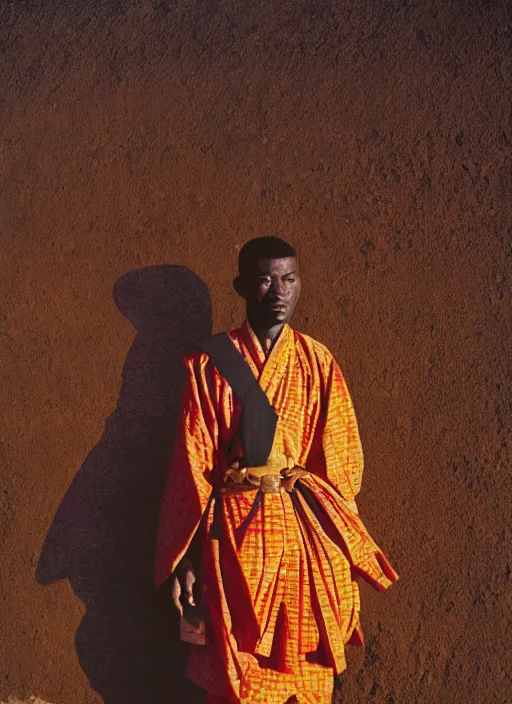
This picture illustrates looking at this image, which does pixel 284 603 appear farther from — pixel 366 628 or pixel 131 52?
pixel 131 52

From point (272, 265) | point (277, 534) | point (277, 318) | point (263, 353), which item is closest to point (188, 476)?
point (277, 534)

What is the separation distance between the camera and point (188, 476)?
3480 millimetres

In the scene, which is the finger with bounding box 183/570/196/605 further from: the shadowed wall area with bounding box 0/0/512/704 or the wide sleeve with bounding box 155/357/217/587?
the shadowed wall area with bounding box 0/0/512/704

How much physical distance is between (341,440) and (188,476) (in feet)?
1.97

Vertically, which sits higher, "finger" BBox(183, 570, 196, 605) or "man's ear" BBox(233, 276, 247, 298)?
"man's ear" BBox(233, 276, 247, 298)

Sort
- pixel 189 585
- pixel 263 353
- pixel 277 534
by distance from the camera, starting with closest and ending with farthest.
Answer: pixel 277 534
pixel 189 585
pixel 263 353

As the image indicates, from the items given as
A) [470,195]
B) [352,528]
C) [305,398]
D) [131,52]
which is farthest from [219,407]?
[131,52]

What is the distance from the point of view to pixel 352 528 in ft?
11.5

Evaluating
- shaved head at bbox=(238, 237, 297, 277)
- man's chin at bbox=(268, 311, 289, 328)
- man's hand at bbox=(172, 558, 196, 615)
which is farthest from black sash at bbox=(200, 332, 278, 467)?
man's hand at bbox=(172, 558, 196, 615)

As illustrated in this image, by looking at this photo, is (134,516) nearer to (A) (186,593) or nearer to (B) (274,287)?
(A) (186,593)

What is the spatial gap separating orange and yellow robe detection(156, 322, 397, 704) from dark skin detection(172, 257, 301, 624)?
0.06 m

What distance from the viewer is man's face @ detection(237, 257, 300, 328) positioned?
3520mm

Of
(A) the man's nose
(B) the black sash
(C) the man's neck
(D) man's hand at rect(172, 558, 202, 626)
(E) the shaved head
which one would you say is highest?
(E) the shaved head

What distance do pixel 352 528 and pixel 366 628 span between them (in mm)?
524
